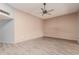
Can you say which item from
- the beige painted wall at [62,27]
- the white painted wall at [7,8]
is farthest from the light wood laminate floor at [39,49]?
the beige painted wall at [62,27]

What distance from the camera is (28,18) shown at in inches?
351

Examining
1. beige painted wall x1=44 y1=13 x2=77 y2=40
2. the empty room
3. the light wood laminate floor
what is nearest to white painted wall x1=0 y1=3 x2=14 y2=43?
the empty room

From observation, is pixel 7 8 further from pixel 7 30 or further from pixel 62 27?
pixel 62 27

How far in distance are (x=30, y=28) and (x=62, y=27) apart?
3.31 meters

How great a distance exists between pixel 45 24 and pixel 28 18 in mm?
4533

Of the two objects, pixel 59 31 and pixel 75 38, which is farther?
pixel 59 31

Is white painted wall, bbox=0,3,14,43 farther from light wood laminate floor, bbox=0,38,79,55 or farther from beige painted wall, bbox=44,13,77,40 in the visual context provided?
beige painted wall, bbox=44,13,77,40

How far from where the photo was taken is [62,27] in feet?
33.6

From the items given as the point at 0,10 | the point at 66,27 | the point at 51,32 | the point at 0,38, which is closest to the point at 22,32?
the point at 0,38

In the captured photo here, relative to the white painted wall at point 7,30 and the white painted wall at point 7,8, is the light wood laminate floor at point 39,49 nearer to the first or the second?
the white painted wall at point 7,30

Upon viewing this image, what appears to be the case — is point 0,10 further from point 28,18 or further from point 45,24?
point 45,24

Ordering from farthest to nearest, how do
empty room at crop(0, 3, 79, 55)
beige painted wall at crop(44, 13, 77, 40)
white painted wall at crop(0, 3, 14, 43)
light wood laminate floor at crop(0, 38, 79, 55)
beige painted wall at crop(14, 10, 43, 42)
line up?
beige painted wall at crop(44, 13, 77, 40)
beige painted wall at crop(14, 10, 43, 42)
white painted wall at crop(0, 3, 14, 43)
empty room at crop(0, 3, 79, 55)
light wood laminate floor at crop(0, 38, 79, 55)

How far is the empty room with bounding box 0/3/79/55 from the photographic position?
17.7ft

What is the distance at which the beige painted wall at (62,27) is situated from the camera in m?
8.97
